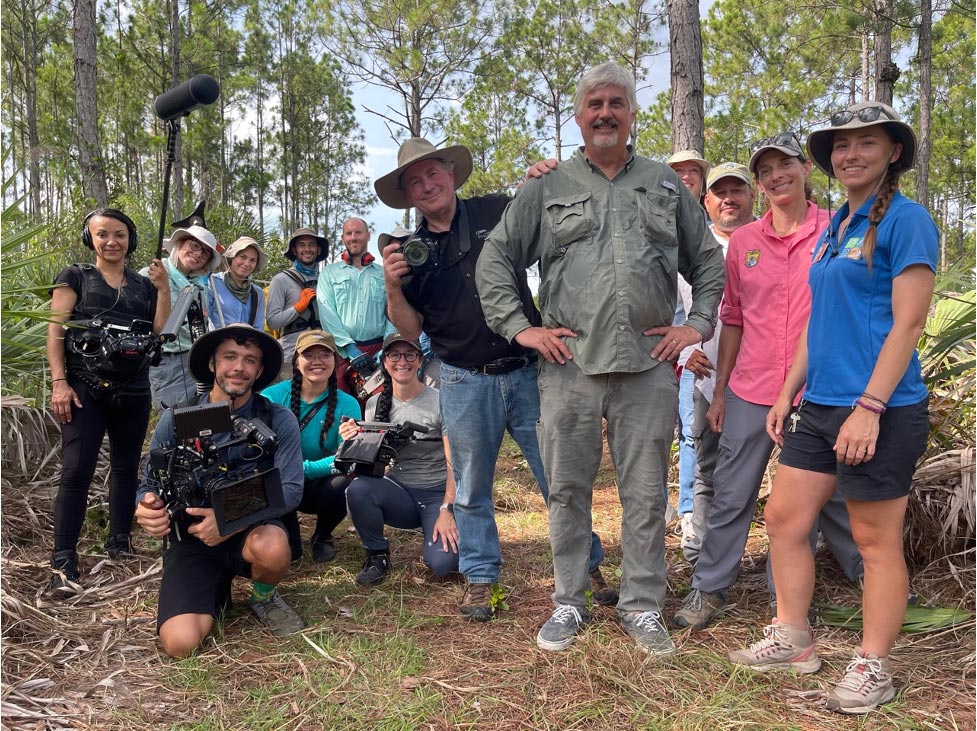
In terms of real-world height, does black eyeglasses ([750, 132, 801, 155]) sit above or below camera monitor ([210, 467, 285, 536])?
above

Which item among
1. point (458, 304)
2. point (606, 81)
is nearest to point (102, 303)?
point (458, 304)

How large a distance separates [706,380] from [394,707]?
2040mm

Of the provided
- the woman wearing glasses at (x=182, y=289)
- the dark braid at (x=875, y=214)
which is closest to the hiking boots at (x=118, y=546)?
the woman wearing glasses at (x=182, y=289)

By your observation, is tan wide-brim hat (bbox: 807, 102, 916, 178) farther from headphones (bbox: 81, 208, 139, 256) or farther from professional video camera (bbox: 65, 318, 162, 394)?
headphones (bbox: 81, 208, 139, 256)

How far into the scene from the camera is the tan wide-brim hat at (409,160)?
126 inches

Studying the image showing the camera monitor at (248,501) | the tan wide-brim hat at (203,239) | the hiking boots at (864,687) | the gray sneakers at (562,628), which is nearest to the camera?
the hiking boots at (864,687)

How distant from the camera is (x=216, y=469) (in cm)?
305

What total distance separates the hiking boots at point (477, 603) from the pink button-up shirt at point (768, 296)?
142cm

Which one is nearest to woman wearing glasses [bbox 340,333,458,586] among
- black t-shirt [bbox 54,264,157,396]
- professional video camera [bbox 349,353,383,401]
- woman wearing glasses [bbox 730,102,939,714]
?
professional video camera [bbox 349,353,383,401]

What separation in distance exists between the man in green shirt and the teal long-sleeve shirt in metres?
1.59

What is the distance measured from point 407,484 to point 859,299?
8.20ft

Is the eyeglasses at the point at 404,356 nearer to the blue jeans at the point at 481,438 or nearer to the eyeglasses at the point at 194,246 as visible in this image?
the blue jeans at the point at 481,438

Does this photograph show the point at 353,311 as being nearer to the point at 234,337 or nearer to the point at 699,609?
the point at 234,337

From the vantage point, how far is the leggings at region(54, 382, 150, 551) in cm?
368
